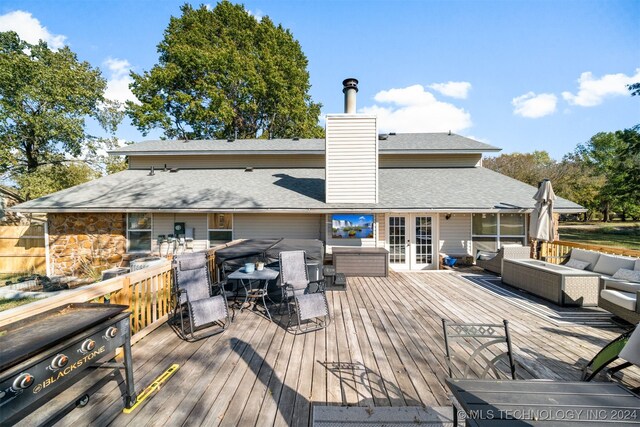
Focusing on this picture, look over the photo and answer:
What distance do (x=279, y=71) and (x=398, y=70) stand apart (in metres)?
13.7

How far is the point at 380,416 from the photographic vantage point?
2381mm

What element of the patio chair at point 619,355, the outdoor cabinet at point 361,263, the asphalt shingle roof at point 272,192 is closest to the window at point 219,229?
the asphalt shingle roof at point 272,192

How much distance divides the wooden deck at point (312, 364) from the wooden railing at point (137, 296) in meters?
0.31

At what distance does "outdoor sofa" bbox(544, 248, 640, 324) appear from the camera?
4172mm

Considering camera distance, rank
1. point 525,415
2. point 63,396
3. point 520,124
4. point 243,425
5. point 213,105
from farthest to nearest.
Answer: point 213,105 < point 520,124 < point 63,396 < point 243,425 < point 525,415

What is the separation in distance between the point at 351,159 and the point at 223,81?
1608 centimetres

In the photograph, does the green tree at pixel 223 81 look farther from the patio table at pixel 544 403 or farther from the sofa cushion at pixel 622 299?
the patio table at pixel 544 403

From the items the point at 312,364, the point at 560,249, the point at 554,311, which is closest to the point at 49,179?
the point at 312,364

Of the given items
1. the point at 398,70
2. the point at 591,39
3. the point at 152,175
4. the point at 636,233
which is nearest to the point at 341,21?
the point at 398,70

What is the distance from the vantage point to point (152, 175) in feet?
37.1

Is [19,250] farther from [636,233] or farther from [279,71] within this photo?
[636,233]

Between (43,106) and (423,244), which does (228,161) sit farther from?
(43,106)

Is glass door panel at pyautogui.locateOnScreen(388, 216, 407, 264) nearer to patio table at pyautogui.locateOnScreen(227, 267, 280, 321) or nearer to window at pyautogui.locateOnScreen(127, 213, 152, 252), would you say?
patio table at pyautogui.locateOnScreen(227, 267, 280, 321)

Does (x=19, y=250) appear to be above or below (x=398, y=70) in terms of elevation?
below
